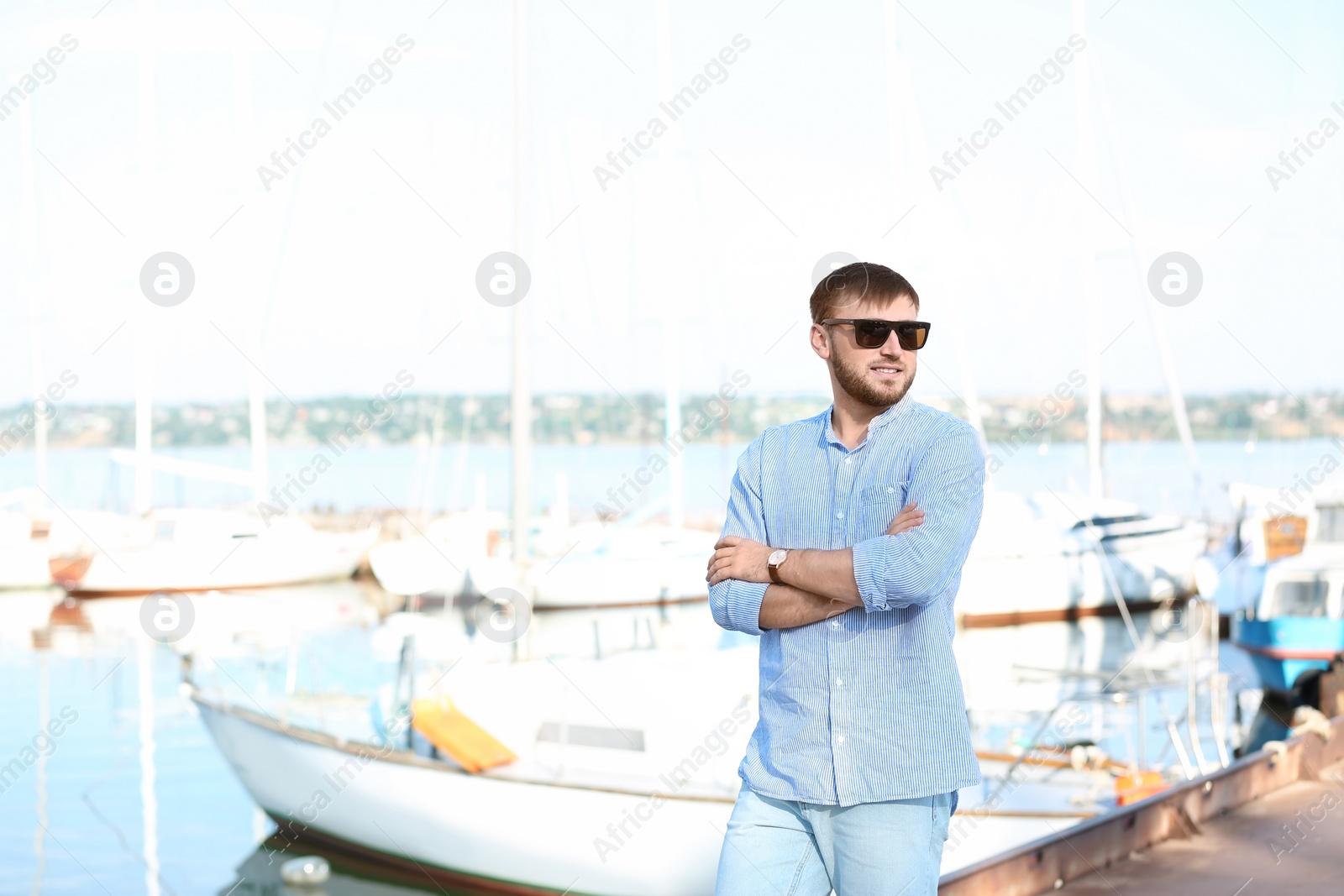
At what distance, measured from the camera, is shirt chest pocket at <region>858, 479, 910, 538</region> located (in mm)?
2195

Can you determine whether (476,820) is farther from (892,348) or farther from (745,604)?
(892,348)

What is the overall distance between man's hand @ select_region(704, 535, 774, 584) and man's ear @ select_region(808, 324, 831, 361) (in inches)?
14.4

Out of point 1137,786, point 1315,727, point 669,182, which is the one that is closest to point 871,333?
point 1315,727

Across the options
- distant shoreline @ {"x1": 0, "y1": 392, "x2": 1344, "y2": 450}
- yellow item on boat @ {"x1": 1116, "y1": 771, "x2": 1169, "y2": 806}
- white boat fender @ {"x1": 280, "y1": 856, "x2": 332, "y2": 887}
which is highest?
distant shoreline @ {"x1": 0, "y1": 392, "x2": 1344, "y2": 450}

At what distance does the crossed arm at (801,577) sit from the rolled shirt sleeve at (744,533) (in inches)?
0.6

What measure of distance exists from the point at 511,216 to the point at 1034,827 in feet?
20.9

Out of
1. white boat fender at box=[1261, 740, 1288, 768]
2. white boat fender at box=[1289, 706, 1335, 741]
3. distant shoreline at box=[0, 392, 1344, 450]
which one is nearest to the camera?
white boat fender at box=[1261, 740, 1288, 768]

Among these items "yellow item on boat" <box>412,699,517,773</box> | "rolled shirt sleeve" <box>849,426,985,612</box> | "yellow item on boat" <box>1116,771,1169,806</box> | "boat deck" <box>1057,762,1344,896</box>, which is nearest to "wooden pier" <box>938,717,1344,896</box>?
"boat deck" <box>1057,762,1344,896</box>

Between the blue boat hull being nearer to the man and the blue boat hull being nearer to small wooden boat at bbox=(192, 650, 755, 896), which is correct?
small wooden boat at bbox=(192, 650, 755, 896)

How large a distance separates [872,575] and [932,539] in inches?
4.7

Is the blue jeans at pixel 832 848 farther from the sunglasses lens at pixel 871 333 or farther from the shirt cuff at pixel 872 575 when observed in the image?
the sunglasses lens at pixel 871 333

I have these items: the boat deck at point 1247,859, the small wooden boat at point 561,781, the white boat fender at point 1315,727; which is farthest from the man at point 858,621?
the small wooden boat at point 561,781

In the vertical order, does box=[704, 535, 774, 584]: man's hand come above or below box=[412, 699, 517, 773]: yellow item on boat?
above

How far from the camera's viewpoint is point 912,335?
2230 mm
